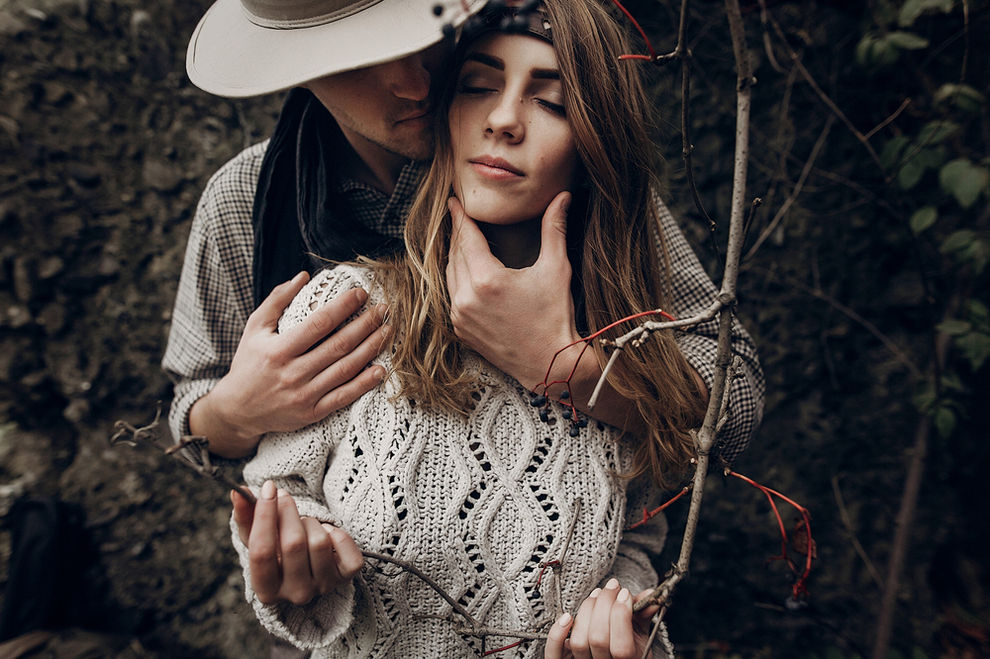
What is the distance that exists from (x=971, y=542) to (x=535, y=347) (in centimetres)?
217

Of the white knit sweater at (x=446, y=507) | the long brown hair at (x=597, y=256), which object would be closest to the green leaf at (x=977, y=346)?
the long brown hair at (x=597, y=256)

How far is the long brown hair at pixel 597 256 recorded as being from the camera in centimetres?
97

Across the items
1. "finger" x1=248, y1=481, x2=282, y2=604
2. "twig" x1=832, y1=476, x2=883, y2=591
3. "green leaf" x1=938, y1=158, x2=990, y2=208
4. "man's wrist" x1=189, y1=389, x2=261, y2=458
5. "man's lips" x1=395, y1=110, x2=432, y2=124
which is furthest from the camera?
"twig" x1=832, y1=476, x2=883, y2=591

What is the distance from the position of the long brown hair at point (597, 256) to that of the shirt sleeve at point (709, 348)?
11 centimetres

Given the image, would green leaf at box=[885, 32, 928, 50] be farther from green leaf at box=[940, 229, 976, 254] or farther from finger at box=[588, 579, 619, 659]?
finger at box=[588, 579, 619, 659]

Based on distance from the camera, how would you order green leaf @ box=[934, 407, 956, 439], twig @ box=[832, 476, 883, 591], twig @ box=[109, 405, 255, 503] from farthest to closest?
1. twig @ box=[832, 476, 883, 591]
2. green leaf @ box=[934, 407, 956, 439]
3. twig @ box=[109, 405, 255, 503]

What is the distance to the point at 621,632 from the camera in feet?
2.80

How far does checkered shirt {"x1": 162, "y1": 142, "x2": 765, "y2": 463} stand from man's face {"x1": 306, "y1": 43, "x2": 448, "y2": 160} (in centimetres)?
20

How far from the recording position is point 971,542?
6.79 feet

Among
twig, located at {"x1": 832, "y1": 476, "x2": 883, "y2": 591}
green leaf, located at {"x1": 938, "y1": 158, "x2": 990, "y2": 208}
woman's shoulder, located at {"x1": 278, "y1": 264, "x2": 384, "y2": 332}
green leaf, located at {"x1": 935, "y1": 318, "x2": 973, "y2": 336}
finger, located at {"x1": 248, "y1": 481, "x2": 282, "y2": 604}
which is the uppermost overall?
green leaf, located at {"x1": 938, "y1": 158, "x2": 990, "y2": 208}

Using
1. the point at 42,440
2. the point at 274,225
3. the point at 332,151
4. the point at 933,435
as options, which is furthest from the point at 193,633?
the point at 933,435

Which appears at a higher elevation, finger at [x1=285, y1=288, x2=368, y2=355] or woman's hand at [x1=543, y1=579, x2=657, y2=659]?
finger at [x1=285, y1=288, x2=368, y2=355]

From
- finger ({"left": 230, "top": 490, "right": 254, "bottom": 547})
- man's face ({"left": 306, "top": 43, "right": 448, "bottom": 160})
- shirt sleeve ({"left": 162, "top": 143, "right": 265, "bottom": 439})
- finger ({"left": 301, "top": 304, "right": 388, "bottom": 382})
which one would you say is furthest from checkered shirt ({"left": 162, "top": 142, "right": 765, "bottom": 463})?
finger ({"left": 230, "top": 490, "right": 254, "bottom": 547})

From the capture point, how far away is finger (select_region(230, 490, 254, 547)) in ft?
2.77
